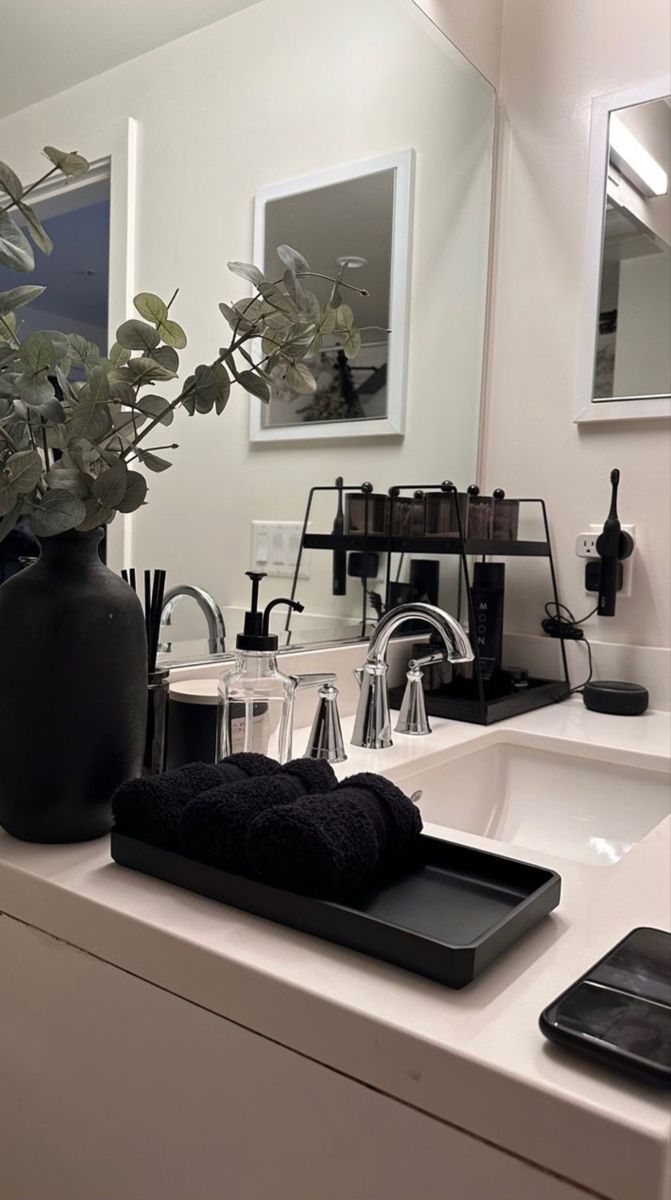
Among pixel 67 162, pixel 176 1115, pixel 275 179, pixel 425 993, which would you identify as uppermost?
pixel 275 179

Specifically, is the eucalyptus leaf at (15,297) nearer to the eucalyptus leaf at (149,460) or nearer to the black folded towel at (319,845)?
the eucalyptus leaf at (149,460)

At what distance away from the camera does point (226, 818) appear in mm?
621

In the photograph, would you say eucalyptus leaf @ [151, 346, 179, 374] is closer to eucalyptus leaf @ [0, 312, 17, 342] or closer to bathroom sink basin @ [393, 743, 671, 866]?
eucalyptus leaf @ [0, 312, 17, 342]

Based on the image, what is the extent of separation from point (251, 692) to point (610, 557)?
87 centimetres

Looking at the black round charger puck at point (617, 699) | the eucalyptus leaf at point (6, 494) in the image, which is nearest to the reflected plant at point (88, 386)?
the eucalyptus leaf at point (6, 494)

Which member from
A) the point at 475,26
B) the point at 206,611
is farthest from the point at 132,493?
the point at 475,26

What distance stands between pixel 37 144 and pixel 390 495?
0.79m

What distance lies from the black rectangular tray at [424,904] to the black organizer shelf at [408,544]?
0.73 m

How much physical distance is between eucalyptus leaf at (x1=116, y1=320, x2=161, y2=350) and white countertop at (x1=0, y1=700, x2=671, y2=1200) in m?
0.41

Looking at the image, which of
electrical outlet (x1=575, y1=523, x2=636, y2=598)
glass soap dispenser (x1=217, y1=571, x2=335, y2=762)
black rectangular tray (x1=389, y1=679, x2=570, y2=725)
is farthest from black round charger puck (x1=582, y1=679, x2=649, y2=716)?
glass soap dispenser (x1=217, y1=571, x2=335, y2=762)

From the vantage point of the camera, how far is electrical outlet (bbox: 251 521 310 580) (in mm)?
1306

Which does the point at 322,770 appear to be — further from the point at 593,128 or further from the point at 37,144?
the point at 593,128

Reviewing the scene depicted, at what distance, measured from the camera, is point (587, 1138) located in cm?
41

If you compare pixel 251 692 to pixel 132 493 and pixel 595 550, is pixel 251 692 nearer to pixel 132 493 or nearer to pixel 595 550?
pixel 132 493
